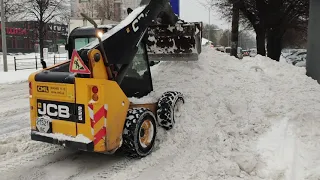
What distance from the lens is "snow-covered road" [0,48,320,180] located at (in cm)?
491

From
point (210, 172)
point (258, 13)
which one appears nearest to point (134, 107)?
point (210, 172)

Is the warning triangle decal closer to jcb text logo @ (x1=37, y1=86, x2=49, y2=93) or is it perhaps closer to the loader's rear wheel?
jcb text logo @ (x1=37, y1=86, x2=49, y2=93)

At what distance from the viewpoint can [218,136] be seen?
6000 mm

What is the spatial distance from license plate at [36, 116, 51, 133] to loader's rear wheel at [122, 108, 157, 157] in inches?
44.2

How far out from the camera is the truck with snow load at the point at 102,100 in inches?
189

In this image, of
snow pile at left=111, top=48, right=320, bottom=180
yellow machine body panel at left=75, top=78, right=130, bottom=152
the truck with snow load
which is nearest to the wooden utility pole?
snow pile at left=111, top=48, right=320, bottom=180

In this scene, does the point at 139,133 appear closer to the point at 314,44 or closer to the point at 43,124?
the point at 43,124

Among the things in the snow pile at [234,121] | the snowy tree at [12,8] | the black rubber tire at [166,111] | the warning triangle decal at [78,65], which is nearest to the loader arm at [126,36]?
the warning triangle decal at [78,65]

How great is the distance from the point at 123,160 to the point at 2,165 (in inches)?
71.3

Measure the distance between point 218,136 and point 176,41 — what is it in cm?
306

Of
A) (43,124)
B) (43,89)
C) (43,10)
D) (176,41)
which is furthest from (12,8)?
(43,124)

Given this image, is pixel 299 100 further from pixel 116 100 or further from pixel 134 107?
pixel 116 100

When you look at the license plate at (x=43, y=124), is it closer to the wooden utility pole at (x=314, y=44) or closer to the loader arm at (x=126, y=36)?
the loader arm at (x=126, y=36)

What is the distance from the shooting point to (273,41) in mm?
20297
